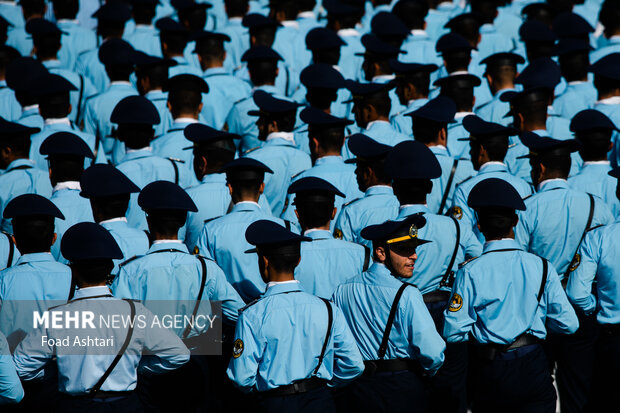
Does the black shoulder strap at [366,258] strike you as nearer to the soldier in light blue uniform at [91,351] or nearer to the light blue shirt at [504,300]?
the light blue shirt at [504,300]

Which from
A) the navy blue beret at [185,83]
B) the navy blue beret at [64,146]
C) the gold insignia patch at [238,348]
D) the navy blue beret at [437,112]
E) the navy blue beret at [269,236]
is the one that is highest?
the navy blue beret at [185,83]

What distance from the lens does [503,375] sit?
20.8 ft

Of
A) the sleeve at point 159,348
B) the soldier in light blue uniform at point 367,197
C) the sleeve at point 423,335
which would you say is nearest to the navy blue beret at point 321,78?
the soldier in light blue uniform at point 367,197

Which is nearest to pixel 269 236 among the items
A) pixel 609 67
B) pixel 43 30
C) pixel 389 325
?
pixel 389 325

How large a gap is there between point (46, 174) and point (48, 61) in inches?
147

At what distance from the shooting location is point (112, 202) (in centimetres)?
698

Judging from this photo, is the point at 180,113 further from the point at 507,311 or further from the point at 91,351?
the point at 507,311

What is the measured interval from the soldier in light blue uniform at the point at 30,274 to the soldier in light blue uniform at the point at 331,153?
224cm

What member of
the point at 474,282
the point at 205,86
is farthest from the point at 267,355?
the point at 205,86

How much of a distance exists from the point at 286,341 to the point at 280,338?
0.16ft

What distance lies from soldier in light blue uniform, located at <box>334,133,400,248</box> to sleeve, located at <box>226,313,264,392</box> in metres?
1.97

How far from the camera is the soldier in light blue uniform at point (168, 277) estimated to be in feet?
21.3

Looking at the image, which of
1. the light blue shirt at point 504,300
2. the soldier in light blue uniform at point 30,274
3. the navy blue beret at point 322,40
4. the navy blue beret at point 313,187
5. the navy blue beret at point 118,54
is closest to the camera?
the light blue shirt at point 504,300

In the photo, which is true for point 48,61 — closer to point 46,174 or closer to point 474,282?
point 46,174
